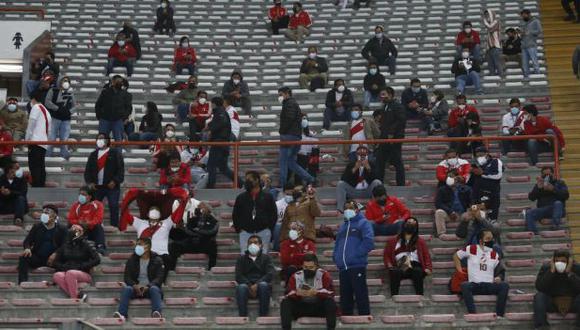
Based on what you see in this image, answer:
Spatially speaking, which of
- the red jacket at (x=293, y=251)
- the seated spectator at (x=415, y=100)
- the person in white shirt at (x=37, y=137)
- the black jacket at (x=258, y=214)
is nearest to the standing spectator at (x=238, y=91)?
the seated spectator at (x=415, y=100)

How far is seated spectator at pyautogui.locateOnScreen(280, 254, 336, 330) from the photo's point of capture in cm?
1683

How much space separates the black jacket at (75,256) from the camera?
18375 mm

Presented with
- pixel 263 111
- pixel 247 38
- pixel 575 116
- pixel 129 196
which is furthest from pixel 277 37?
pixel 129 196

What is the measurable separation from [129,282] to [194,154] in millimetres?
4274

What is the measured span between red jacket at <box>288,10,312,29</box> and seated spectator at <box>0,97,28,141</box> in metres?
8.58

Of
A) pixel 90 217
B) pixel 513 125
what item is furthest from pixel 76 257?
pixel 513 125

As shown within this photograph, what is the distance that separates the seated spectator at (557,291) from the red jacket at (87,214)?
6657mm

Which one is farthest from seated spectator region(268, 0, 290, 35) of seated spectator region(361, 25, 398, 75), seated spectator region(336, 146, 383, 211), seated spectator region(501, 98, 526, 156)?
seated spectator region(336, 146, 383, 211)

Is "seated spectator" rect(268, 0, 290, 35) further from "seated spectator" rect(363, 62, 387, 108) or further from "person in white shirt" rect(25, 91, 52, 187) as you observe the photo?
"person in white shirt" rect(25, 91, 52, 187)

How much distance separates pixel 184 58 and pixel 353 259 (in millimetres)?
11162

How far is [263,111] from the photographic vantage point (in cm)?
2541

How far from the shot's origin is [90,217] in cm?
1928

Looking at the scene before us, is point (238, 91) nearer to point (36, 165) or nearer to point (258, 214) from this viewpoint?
point (36, 165)

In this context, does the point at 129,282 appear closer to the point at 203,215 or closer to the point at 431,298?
the point at 203,215
